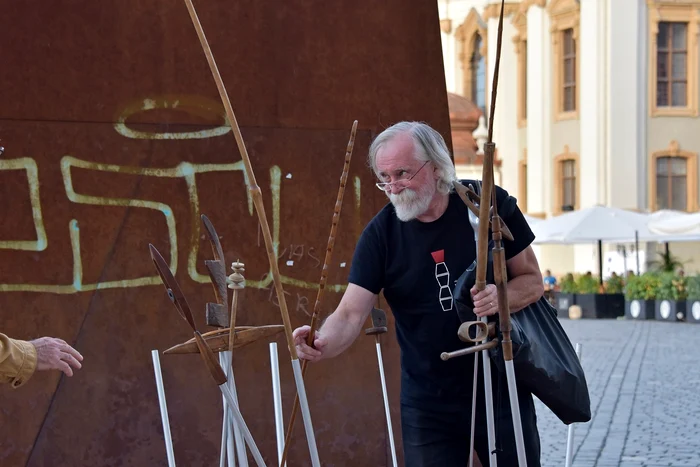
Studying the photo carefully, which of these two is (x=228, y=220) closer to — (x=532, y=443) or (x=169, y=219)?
(x=169, y=219)

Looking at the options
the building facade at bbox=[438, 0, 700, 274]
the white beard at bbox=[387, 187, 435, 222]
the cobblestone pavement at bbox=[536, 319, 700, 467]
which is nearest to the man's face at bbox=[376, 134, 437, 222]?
the white beard at bbox=[387, 187, 435, 222]

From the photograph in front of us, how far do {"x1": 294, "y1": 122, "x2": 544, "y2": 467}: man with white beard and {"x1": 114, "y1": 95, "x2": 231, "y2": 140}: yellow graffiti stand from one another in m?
1.72

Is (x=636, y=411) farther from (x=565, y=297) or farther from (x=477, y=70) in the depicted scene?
(x=477, y=70)

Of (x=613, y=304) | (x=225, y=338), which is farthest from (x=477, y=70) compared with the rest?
(x=225, y=338)

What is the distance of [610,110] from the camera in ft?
125

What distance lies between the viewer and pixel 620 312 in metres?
27.6

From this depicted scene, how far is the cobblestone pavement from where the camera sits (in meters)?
7.73

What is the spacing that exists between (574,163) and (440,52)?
34.7m

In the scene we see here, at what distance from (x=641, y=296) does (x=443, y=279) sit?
75.9ft

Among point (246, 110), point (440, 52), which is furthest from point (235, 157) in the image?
point (440, 52)

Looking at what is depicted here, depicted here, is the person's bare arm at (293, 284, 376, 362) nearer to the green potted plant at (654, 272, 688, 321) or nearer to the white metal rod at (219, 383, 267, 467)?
the white metal rod at (219, 383, 267, 467)

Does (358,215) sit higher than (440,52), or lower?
lower

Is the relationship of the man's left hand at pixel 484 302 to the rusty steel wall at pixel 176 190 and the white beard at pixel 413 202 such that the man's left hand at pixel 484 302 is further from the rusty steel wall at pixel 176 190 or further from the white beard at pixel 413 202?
the rusty steel wall at pixel 176 190

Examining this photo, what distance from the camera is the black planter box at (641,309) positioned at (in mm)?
25891
